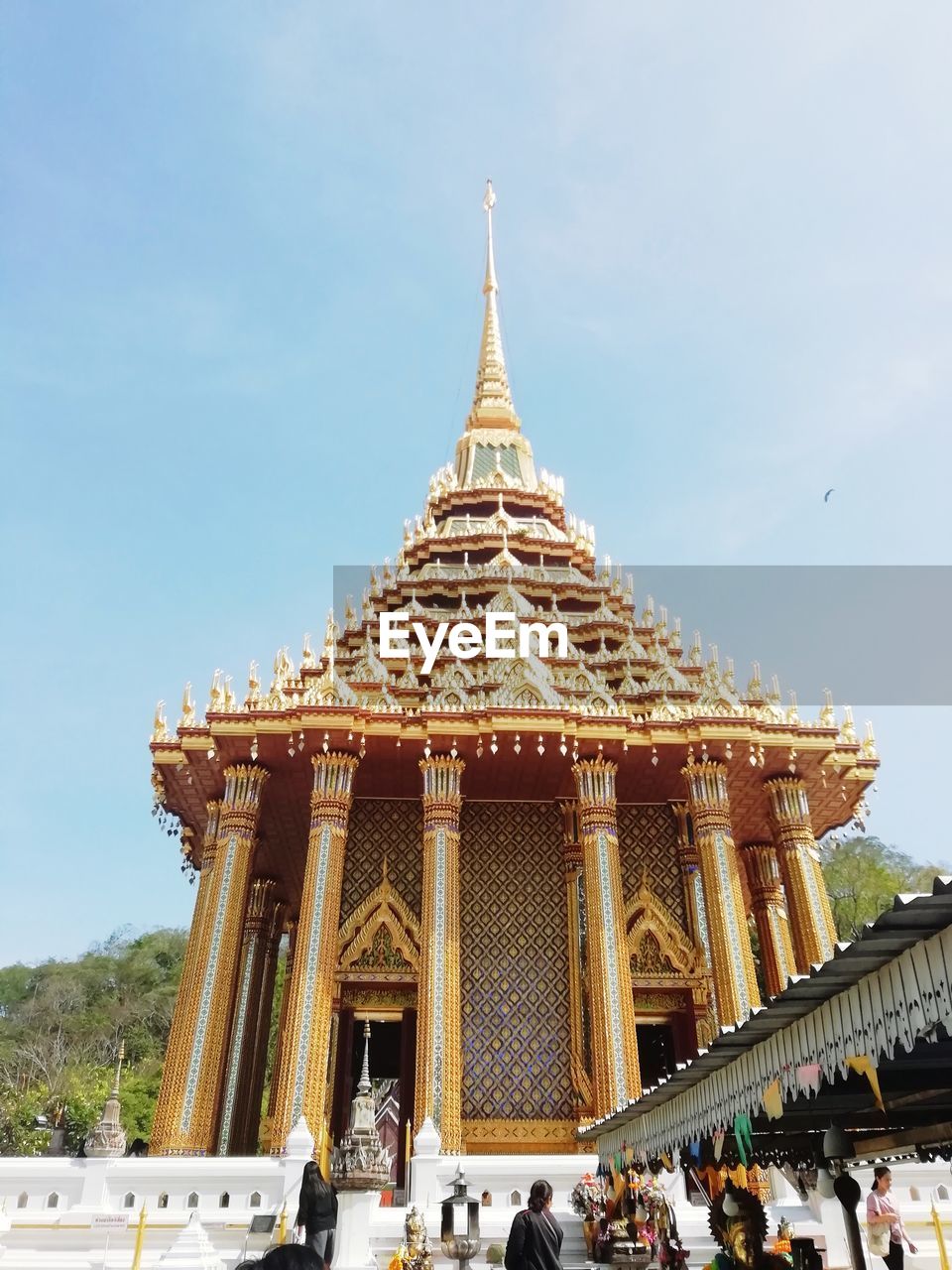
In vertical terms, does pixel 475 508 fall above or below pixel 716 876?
above

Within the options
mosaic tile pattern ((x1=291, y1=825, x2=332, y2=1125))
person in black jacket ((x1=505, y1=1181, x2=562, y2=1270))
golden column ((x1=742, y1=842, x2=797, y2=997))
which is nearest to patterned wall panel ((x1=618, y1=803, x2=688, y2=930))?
golden column ((x1=742, y1=842, x2=797, y2=997))

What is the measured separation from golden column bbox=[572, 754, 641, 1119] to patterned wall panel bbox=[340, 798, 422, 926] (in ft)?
10.5

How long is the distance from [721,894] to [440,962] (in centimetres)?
459

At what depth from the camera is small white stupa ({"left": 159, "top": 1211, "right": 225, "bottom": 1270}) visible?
8539mm

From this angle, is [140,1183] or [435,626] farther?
[435,626]

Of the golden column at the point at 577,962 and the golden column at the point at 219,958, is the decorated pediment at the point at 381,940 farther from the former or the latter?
the golden column at the point at 577,962

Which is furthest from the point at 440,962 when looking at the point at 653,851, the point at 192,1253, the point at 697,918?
the point at 192,1253

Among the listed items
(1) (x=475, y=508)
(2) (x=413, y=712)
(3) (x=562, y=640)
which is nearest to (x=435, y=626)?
(3) (x=562, y=640)

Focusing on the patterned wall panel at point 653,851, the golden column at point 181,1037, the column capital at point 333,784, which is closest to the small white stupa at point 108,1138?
the golden column at point 181,1037

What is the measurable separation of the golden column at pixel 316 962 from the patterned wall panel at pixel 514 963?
2.69m

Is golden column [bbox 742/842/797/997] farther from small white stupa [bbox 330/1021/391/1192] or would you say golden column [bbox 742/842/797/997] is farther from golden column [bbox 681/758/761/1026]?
small white stupa [bbox 330/1021/391/1192]

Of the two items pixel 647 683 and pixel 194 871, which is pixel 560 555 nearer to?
pixel 647 683

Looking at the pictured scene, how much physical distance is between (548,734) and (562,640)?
372 cm

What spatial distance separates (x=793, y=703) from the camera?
719 inches
